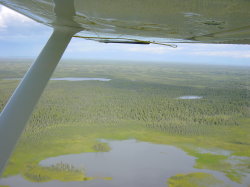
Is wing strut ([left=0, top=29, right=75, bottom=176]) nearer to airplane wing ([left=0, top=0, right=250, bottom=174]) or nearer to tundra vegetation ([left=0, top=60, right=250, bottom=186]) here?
airplane wing ([left=0, top=0, right=250, bottom=174])

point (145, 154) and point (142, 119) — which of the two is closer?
point (145, 154)

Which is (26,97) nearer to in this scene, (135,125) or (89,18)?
(89,18)

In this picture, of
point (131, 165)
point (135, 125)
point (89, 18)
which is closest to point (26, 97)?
point (89, 18)

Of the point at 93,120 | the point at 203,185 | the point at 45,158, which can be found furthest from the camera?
the point at 93,120

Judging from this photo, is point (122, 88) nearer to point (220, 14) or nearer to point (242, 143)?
point (242, 143)

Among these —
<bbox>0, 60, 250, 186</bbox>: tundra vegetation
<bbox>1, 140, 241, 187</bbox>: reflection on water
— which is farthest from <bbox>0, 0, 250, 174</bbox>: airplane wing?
<bbox>0, 60, 250, 186</bbox>: tundra vegetation

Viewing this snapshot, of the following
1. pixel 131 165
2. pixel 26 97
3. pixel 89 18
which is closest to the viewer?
pixel 89 18

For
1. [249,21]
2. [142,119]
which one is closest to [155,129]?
[142,119]
